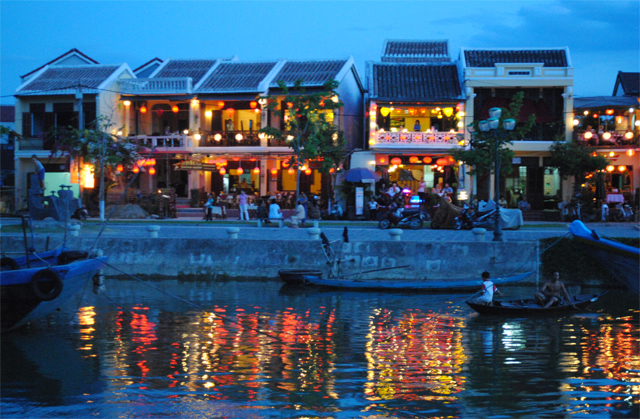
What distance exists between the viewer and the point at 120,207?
32.1 meters

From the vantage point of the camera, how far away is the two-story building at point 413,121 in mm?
33406

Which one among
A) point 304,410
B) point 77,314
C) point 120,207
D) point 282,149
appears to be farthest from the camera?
point 282,149

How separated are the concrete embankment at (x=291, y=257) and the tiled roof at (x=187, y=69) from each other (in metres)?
17.2

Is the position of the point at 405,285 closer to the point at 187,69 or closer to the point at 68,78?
the point at 187,69

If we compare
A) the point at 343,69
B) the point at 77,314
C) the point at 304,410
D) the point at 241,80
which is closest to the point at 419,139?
the point at 343,69

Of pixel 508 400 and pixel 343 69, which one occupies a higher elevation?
pixel 343 69

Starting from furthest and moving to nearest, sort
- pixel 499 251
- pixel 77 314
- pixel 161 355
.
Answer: pixel 499 251 → pixel 77 314 → pixel 161 355

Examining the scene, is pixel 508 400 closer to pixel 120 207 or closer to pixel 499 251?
pixel 499 251

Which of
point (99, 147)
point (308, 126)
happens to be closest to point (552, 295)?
point (308, 126)

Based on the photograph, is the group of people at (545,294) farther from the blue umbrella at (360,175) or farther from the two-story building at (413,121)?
the two-story building at (413,121)

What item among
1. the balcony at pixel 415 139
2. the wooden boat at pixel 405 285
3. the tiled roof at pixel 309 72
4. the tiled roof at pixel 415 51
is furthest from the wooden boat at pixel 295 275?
the tiled roof at pixel 415 51

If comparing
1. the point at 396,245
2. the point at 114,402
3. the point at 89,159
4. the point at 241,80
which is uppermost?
the point at 241,80

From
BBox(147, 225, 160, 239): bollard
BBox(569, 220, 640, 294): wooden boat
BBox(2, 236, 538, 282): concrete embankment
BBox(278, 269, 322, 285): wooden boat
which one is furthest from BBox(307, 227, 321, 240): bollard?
BBox(569, 220, 640, 294): wooden boat

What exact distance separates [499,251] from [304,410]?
12195mm
